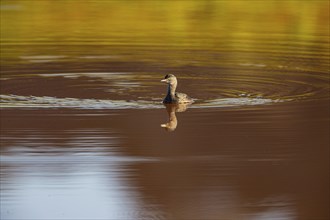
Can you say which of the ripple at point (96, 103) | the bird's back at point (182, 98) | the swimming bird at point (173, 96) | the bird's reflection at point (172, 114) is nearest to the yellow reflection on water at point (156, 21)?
the swimming bird at point (173, 96)

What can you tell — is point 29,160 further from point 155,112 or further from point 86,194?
point 155,112

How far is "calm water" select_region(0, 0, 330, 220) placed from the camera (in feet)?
36.1

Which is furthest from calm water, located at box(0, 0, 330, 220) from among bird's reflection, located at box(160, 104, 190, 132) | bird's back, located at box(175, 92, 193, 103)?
bird's back, located at box(175, 92, 193, 103)

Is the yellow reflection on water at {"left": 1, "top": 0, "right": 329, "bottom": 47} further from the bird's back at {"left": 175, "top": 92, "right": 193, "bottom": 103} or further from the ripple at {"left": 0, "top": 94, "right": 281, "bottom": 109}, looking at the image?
the ripple at {"left": 0, "top": 94, "right": 281, "bottom": 109}

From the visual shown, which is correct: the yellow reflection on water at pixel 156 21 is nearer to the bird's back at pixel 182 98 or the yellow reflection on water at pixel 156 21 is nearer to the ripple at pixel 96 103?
the bird's back at pixel 182 98

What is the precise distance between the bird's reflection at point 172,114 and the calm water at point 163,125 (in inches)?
1.0

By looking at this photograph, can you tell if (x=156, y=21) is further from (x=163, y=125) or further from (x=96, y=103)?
(x=163, y=125)

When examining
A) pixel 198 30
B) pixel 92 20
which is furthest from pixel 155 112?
pixel 92 20

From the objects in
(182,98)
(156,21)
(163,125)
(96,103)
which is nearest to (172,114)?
(182,98)

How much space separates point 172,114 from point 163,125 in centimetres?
77

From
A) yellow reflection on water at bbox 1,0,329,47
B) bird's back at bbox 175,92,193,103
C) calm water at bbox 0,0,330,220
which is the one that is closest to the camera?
calm water at bbox 0,0,330,220

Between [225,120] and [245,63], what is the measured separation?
5.37 meters

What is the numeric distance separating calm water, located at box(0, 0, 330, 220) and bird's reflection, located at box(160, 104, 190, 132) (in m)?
0.03

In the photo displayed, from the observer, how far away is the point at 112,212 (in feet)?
34.4
